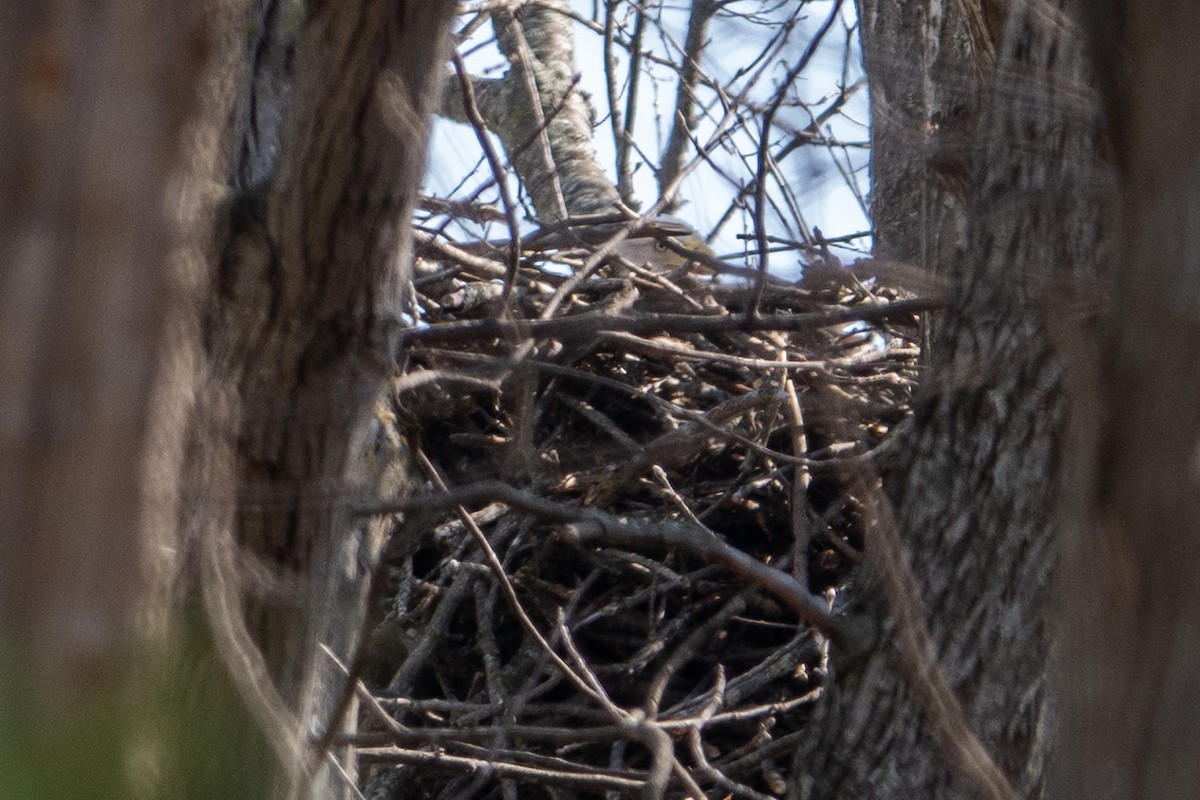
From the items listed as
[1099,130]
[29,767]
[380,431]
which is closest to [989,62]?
[380,431]

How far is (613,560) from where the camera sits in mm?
3670

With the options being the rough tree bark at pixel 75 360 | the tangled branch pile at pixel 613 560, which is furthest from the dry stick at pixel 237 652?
the tangled branch pile at pixel 613 560

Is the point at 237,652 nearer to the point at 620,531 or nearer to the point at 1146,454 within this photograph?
the point at 620,531

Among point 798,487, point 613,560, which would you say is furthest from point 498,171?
point 613,560

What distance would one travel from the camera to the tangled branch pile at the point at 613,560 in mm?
3213

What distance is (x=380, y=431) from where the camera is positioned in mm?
2621

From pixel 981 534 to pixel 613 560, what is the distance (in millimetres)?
1386

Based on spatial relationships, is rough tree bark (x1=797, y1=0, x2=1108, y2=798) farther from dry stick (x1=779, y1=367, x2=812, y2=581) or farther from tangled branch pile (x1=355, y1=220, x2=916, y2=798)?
dry stick (x1=779, y1=367, x2=812, y2=581)

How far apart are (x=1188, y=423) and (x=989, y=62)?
8.00 feet

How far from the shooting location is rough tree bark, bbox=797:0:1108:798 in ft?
7.75

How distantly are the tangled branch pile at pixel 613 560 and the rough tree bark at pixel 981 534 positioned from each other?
49 centimetres

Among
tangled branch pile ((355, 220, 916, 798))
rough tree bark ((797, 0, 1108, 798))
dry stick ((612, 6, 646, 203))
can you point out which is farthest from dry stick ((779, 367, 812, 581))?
dry stick ((612, 6, 646, 203))

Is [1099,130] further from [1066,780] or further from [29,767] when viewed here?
[29,767]

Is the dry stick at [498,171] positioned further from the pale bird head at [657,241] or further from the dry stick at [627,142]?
the dry stick at [627,142]
